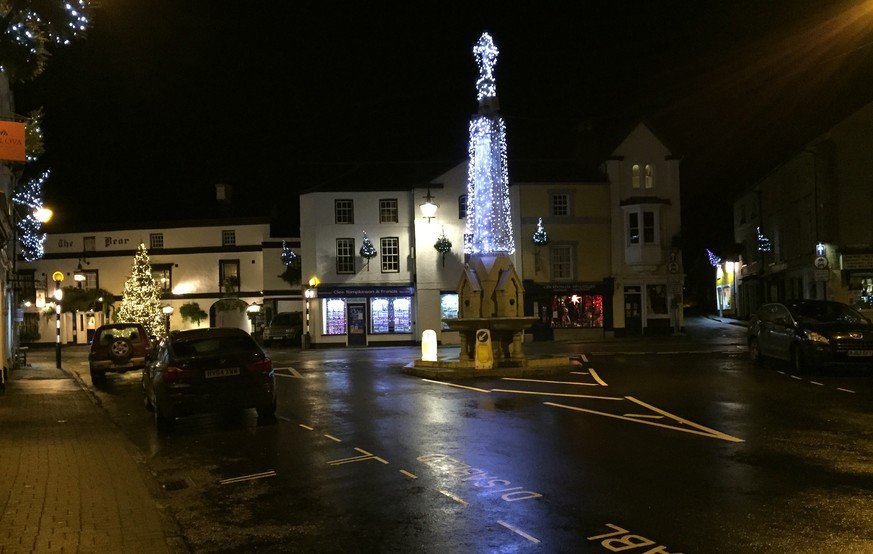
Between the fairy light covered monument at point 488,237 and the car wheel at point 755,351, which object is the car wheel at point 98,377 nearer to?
the fairy light covered monument at point 488,237

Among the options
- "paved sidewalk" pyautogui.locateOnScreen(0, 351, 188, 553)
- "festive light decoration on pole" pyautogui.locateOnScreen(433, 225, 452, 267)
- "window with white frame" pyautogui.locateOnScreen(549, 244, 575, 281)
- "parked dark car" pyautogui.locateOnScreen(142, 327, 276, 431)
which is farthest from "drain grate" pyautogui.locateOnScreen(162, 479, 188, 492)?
"window with white frame" pyautogui.locateOnScreen(549, 244, 575, 281)

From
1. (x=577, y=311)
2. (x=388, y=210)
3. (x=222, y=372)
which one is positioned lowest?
(x=222, y=372)

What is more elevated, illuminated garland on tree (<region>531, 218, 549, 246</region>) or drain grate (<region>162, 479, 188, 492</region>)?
illuminated garland on tree (<region>531, 218, 549, 246</region>)

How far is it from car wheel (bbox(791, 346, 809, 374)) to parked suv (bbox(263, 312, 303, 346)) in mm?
29766

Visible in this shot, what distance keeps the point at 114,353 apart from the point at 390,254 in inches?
863

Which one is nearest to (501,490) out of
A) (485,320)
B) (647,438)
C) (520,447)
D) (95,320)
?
(520,447)

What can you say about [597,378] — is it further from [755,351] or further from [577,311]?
[577,311]

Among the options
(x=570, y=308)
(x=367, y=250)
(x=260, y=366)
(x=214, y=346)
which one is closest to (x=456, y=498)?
(x=260, y=366)

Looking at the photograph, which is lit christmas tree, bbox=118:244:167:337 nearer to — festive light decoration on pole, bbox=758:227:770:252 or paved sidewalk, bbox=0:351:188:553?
paved sidewalk, bbox=0:351:188:553

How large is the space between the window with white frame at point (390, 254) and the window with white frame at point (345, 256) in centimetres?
163

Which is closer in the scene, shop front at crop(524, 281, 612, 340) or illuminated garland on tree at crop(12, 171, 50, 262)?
illuminated garland on tree at crop(12, 171, 50, 262)

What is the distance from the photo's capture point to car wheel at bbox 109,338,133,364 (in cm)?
2219

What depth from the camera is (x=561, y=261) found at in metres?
42.1

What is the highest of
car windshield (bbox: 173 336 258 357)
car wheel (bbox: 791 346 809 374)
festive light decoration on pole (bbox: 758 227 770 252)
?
festive light decoration on pole (bbox: 758 227 770 252)
